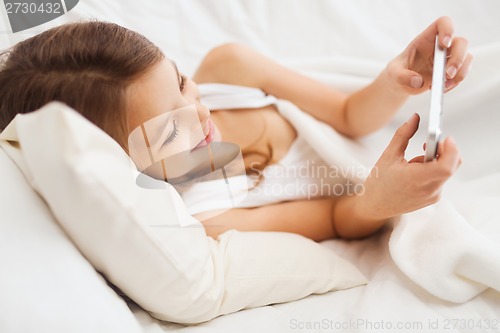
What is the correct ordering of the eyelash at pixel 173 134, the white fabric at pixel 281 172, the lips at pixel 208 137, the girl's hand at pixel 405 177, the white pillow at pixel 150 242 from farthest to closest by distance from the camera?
the white fabric at pixel 281 172
the lips at pixel 208 137
the eyelash at pixel 173 134
the girl's hand at pixel 405 177
the white pillow at pixel 150 242

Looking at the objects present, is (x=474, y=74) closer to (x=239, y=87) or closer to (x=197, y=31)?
(x=239, y=87)

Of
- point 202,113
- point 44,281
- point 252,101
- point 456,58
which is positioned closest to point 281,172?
point 252,101

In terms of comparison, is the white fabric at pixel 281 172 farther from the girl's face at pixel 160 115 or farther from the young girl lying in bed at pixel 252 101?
the girl's face at pixel 160 115

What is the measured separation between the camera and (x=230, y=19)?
3.99 ft

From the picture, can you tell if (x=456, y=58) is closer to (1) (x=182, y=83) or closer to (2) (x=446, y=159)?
(2) (x=446, y=159)

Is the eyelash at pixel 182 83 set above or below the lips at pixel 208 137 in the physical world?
above

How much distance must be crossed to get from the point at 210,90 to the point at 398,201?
0.47 m

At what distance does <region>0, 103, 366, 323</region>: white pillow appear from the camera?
480 millimetres

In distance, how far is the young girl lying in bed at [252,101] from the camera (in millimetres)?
636

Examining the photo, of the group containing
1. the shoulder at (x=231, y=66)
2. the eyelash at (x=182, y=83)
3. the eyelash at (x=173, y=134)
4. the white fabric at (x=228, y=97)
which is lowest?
the white fabric at (x=228, y=97)

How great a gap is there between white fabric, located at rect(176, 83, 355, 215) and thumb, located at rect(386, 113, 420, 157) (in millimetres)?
247

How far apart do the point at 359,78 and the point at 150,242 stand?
0.68 meters

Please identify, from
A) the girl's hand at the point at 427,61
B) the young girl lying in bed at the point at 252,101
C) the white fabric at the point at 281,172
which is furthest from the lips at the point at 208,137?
the girl's hand at the point at 427,61

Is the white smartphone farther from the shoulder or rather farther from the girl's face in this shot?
the shoulder
